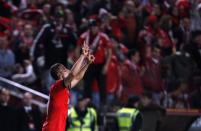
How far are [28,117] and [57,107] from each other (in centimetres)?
479

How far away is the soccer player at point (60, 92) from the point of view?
9.40 metres

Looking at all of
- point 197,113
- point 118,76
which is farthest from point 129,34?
point 197,113

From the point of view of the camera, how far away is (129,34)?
18.3 meters

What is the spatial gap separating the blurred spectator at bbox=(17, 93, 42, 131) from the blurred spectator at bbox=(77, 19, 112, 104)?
1340 mm

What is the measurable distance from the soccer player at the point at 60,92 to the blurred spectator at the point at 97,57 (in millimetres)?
5941

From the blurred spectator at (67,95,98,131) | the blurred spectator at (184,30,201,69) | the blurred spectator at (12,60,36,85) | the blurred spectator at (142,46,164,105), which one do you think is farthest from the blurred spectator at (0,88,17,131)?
the blurred spectator at (184,30,201,69)

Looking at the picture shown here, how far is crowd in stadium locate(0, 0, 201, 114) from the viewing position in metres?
15.8

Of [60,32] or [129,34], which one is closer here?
[60,32]

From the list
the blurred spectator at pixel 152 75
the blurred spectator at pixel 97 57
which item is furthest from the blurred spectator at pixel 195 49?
the blurred spectator at pixel 97 57

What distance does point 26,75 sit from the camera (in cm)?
1570

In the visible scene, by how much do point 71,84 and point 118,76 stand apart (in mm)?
6867

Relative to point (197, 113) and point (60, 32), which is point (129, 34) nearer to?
point (60, 32)

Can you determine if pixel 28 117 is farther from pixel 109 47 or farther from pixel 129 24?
pixel 129 24

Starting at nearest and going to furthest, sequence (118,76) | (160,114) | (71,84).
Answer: (71,84)
(160,114)
(118,76)
